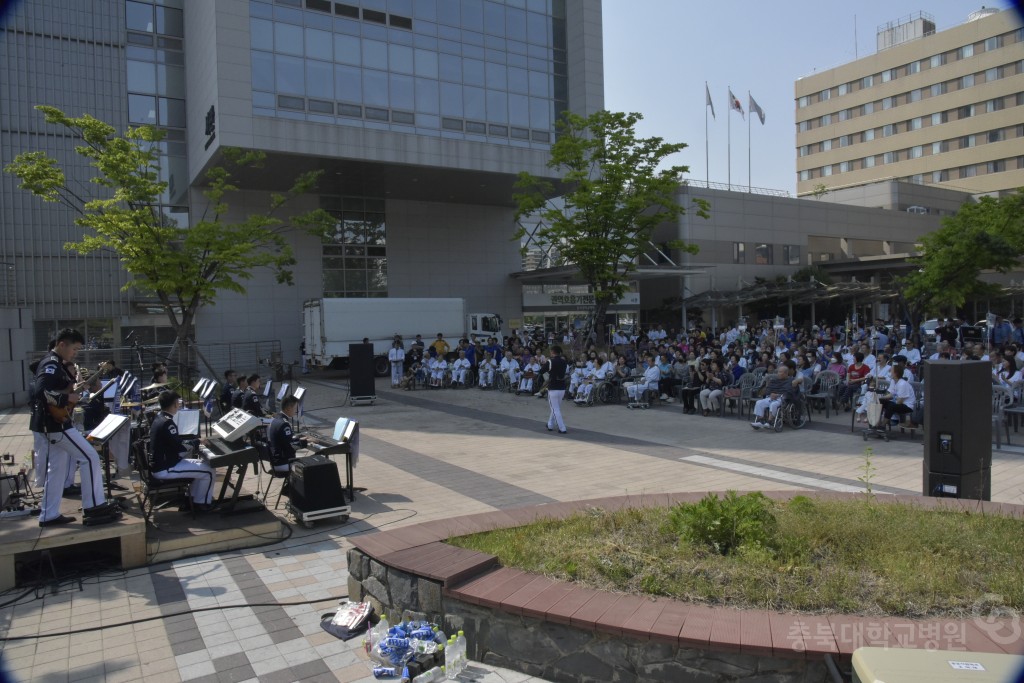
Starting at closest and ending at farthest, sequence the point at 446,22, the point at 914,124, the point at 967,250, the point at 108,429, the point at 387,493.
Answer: the point at 108,429 → the point at 387,493 → the point at 967,250 → the point at 446,22 → the point at 914,124

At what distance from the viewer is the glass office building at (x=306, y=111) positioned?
2792 centimetres

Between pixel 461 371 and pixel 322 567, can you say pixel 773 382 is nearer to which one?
pixel 322 567

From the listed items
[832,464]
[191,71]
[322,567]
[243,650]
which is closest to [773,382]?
[832,464]

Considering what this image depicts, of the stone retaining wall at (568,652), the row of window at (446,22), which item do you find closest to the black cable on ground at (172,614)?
the stone retaining wall at (568,652)

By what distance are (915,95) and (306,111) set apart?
59077 mm

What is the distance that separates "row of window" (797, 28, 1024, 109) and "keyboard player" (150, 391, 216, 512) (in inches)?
2652

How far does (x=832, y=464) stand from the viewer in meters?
10.6

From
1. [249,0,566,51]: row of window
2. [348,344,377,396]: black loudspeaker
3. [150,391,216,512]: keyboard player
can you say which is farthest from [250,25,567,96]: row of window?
[150,391,216,512]: keyboard player

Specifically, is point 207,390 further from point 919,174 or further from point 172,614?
point 919,174

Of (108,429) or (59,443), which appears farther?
(108,429)

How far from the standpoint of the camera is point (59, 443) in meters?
6.68

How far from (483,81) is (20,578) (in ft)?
99.4

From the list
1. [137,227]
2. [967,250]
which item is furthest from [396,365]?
[967,250]

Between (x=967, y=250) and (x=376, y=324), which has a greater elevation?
(x=967, y=250)
